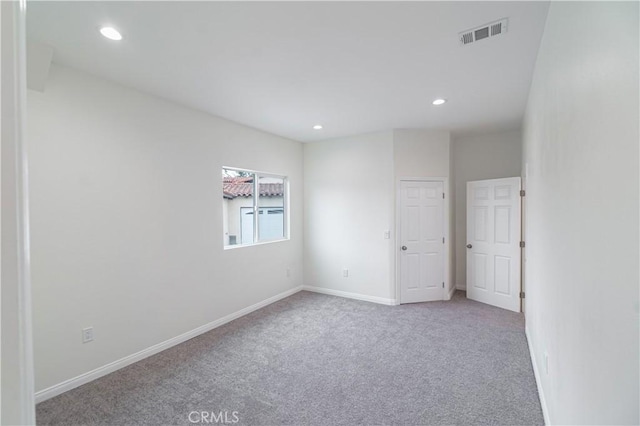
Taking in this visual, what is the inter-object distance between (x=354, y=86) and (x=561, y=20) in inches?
64.9

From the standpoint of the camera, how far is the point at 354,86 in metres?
2.88

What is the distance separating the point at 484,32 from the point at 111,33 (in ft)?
8.31

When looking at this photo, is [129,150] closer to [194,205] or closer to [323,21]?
[194,205]

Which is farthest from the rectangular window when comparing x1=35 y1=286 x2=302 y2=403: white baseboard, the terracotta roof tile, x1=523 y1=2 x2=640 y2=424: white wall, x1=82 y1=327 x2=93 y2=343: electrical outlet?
x1=523 y1=2 x2=640 y2=424: white wall

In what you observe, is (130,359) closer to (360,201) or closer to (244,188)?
(244,188)

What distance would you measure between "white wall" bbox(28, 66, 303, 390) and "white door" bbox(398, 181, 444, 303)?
8.13 feet

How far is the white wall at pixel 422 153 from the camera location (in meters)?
4.47

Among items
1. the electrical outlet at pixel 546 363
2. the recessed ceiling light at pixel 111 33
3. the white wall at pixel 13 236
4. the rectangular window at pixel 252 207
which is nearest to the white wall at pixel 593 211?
the electrical outlet at pixel 546 363

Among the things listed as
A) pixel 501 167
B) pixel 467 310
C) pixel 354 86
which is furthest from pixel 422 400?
pixel 501 167

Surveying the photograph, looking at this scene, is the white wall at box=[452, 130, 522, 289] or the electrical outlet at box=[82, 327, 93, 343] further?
the white wall at box=[452, 130, 522, 289]

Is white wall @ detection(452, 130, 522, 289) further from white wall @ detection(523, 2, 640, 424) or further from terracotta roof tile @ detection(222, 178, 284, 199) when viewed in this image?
white wall @ detection(523, 2, 640, 424)

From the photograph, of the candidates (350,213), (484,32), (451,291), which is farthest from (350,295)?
(484,32)

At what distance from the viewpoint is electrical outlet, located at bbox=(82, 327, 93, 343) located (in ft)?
8.32

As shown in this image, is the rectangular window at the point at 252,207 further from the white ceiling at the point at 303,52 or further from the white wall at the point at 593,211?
the white wall at the point at 593,211
